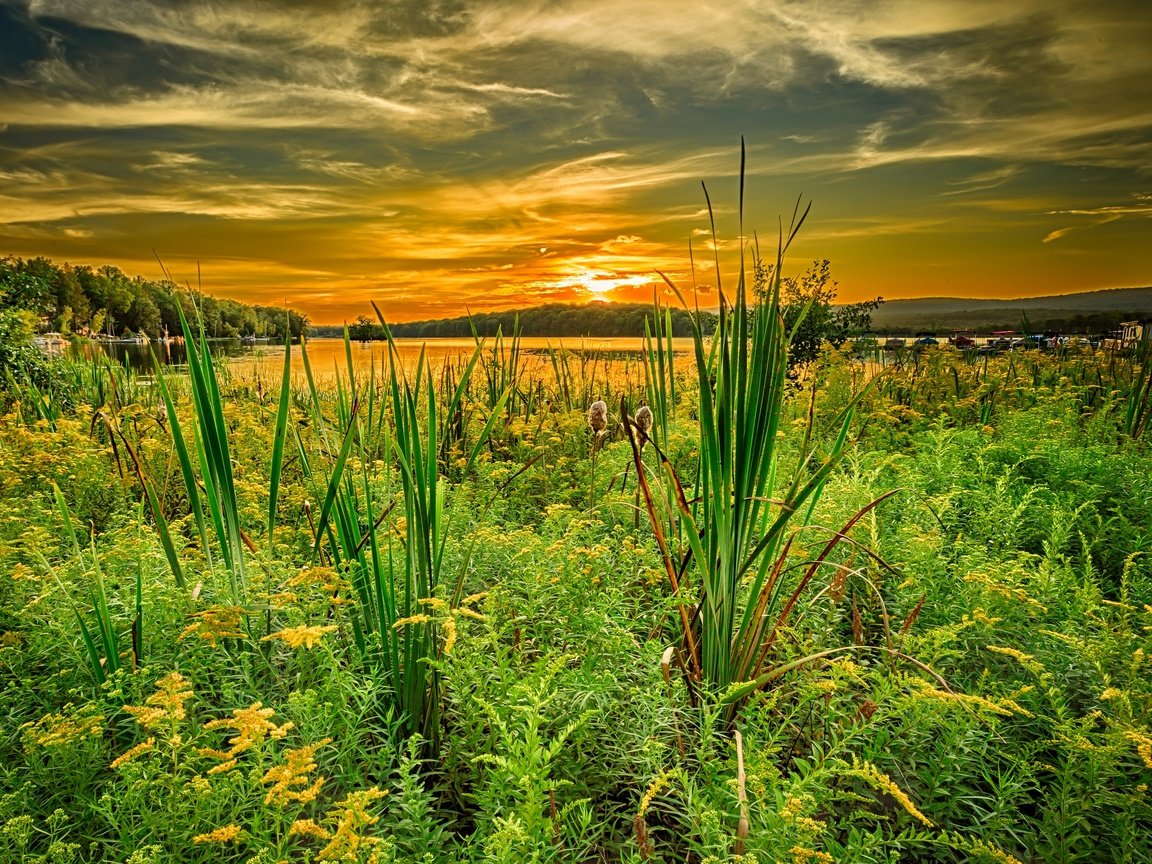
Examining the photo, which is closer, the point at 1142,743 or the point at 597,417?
the point at 1142,743

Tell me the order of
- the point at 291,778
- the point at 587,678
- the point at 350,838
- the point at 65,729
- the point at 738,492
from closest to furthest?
the point at 350,838, the point at 291,778, the point at 65,729, the point at 587,678, the point at 738,492

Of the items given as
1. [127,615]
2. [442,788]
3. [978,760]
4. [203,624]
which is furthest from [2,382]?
[978,760]

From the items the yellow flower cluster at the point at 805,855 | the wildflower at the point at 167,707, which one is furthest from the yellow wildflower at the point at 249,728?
the yellow flower cluster at the point at 805,855

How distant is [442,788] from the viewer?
184 cm

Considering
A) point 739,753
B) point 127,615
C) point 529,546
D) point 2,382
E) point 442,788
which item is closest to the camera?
point 739,753

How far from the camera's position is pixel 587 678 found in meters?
2.01

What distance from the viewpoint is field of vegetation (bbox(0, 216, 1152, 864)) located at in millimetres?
1562

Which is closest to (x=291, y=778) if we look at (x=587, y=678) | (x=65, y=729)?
(x=65, y=729)

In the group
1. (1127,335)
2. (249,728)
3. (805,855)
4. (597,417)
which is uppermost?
(1127,335)

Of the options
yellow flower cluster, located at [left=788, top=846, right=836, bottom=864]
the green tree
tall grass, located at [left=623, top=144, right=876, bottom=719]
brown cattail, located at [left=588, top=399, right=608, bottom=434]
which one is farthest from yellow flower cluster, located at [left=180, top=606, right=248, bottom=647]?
the green tree

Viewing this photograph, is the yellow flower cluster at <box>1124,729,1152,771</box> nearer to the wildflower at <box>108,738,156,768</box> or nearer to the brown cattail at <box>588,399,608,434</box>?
the wildflower at <box>108,738,156,768</box>

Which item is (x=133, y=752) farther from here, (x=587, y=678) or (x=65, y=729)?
(x=587, y=678)

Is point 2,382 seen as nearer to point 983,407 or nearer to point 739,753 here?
point 739,753

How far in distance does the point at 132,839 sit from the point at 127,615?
1.05 m
